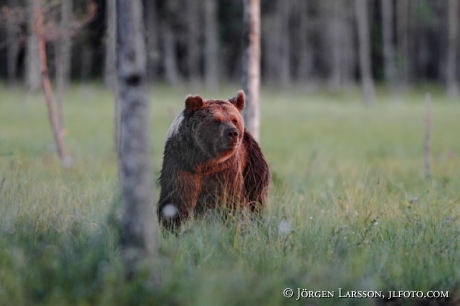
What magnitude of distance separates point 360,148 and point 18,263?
47.3 feet

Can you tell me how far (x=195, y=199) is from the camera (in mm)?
6059

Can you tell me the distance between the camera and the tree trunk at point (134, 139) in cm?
410

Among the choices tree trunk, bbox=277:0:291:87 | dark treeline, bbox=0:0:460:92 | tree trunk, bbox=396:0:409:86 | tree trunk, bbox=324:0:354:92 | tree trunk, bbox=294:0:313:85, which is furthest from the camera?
tree trunk, bbox=294:0:313:85

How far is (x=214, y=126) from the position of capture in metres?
6.00

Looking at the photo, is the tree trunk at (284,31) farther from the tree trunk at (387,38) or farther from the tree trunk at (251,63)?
the tree trunk at (251,63)

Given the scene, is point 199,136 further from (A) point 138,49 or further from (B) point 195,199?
(A) point 138,49

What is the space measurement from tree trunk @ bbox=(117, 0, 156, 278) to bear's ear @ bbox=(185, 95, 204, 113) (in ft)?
6.23

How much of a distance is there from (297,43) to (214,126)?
5175 centimetres

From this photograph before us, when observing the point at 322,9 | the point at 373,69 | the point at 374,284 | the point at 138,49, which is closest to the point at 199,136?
the point at 138,49

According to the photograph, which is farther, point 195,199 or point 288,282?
point 195,199

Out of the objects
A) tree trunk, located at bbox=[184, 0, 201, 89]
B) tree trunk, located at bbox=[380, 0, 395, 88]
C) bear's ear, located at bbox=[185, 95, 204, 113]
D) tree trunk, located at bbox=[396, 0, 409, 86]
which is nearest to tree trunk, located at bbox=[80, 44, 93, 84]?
tree trunk, located at bbox=[184, 0, 201, 89]

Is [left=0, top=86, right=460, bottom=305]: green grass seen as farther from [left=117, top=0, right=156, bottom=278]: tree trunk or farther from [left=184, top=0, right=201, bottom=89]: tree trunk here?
[left=184, top=0, right=201, bottom=89]: tree trunk

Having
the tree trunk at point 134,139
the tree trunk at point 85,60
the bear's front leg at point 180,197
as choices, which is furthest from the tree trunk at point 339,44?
Answer: the tree trunk at point 134,139

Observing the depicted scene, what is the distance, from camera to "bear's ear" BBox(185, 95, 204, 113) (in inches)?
239
